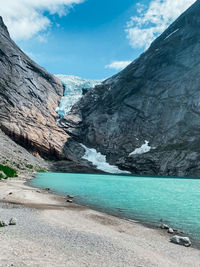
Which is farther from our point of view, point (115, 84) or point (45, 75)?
point (45, 75)

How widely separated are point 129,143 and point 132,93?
35.9 m

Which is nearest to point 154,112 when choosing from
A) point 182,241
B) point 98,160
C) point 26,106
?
point 98,160

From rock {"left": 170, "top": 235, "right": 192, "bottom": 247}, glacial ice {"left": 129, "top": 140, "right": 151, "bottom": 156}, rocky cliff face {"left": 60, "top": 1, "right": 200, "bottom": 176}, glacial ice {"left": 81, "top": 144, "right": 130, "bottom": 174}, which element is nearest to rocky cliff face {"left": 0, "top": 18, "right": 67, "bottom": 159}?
rocky cliff face {"left": 60, "top": 1, "right": 200, "bottom": 176}

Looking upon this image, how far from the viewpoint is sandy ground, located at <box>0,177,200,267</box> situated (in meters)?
9.15

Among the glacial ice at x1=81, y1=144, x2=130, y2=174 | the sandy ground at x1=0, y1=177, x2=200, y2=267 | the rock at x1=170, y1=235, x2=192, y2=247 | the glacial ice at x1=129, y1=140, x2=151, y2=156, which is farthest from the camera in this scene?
the glacial ice at x1=81, y1=144, x2=130, y2=174

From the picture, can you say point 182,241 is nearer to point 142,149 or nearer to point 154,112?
point 142,149

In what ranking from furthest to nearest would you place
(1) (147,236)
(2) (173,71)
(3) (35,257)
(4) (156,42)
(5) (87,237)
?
(4) (156,42)
(2) (173,71)
(1) (147,236)
(5) (87,237)
(3) (35,257)

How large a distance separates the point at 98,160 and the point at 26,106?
49.8m

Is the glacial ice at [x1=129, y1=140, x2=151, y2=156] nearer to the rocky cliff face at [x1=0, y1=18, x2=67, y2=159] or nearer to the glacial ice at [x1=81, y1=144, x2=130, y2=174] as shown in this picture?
the glacial ice at [x1=81, y1=144, x2=130, y2=174]

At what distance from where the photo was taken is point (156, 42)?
16900cm

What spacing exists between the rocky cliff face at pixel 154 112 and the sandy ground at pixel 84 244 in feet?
297

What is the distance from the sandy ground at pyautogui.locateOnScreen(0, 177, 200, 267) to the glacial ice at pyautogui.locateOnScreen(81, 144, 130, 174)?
347 feet

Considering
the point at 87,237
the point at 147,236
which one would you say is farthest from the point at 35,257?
the point at 147,236

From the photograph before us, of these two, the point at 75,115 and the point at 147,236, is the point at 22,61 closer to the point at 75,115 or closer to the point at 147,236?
the point at 75,115
